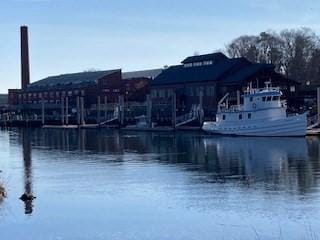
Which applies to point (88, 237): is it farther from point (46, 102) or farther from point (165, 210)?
point (46, 102)

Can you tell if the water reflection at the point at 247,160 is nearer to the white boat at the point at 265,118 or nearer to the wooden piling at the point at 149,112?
the white boat at the point at 265,118

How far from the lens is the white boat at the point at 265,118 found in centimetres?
6894

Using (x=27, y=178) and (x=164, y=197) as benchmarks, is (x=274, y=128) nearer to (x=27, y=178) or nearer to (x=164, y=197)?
(x=27, y=178)

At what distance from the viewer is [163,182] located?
1271 inches

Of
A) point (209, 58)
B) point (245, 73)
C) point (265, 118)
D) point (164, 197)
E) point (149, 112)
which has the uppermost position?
point (209, 58)

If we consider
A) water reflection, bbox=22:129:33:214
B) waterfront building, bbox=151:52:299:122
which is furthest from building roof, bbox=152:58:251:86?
water reflection, bbox=22:129:33:214

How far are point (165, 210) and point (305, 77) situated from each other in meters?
93.7

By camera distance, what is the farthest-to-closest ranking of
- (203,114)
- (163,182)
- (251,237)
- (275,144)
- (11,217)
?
(203,114) → (275,144) → (163,182) → (11,217) → (251,237)

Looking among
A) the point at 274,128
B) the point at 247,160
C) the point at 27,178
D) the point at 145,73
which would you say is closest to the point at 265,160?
the point at 247,160

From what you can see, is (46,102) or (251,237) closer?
(251,237)

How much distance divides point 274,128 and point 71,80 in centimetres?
8229

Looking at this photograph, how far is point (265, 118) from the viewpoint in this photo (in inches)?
2790

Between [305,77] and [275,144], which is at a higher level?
[305,77]

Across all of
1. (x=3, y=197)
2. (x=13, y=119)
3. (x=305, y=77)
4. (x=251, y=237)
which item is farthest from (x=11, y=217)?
(x=13, y=119)
